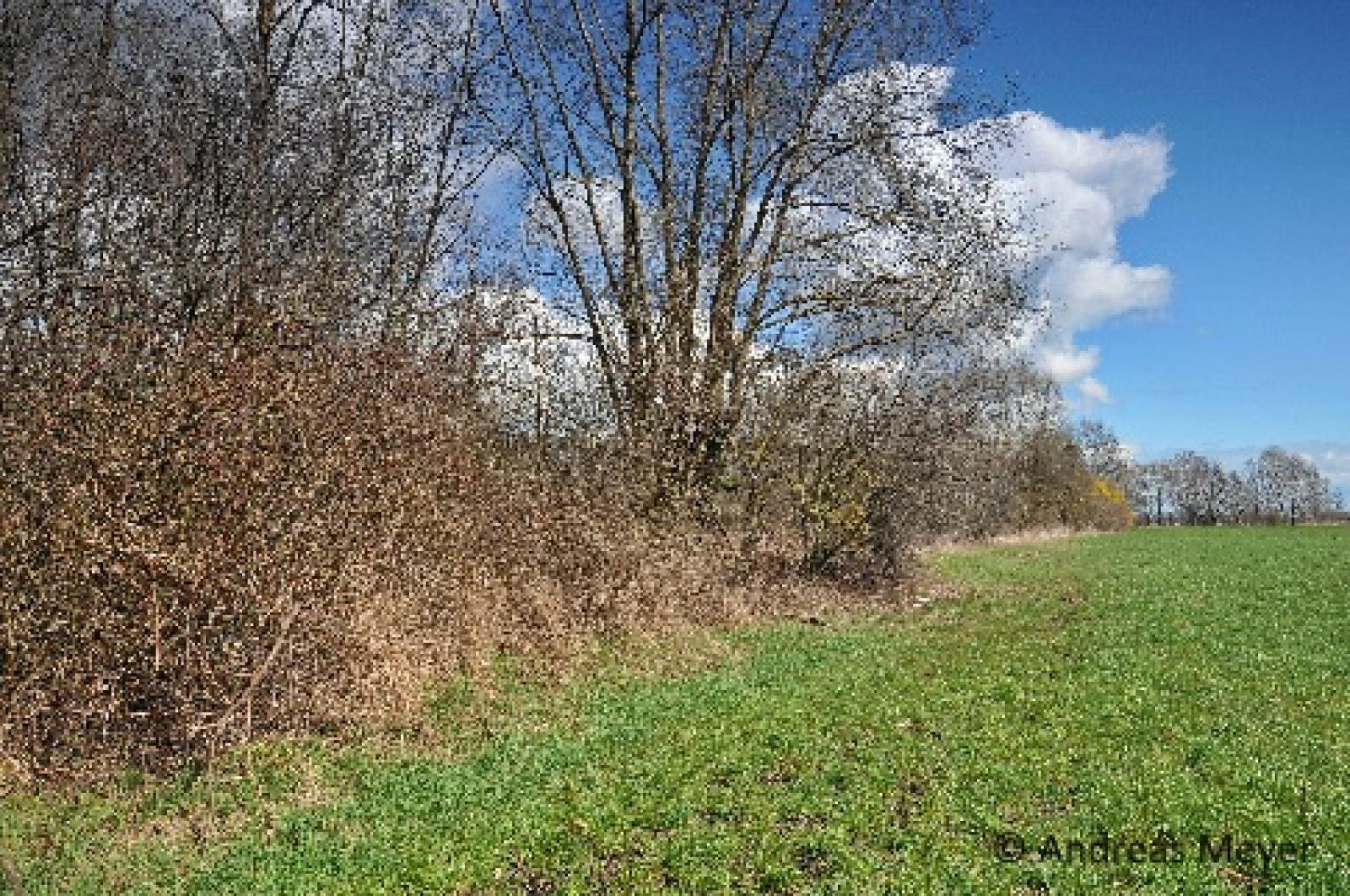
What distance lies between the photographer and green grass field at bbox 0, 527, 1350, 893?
692cm

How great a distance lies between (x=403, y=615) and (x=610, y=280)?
39.0ft

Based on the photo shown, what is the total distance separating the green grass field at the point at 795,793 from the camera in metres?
6.92

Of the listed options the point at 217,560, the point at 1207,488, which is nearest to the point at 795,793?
the point at 217,560

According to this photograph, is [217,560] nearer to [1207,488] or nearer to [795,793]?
[795,793]

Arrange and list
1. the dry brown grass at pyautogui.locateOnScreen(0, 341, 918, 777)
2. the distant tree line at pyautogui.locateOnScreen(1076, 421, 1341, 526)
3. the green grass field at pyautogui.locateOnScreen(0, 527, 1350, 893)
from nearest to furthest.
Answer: the green grass field at pyautogui.locateOnScreen(0, 527, 1350, 893) < the dry brown grass at pyautogui.locateOnScreen(0, 341, 918, 777) < the distant tree line at pyautogui.locateOnScreen(1076, 421, 1341, 526)

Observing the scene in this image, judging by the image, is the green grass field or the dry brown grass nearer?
the green grass field

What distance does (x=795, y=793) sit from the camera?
835 cm

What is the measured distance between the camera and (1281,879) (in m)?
6.34

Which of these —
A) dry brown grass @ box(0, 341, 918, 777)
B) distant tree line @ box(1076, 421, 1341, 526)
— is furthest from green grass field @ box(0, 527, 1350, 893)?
distant tree line @ box(1076, 421, 1341, 526)

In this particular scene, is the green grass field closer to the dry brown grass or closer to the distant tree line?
the dry brown grass

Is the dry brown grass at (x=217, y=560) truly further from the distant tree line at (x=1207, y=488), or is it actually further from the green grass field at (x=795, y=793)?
the distant tree line at (x=1207, y=488)

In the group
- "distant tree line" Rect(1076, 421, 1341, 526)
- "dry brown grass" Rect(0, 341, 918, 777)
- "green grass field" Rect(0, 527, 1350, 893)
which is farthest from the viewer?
"distant tree line" Rect(1076, 421, 1341, 526)

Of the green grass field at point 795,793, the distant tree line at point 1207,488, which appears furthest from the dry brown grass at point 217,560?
the distant tree line at point 1207,488

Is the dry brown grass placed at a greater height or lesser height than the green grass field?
greater
